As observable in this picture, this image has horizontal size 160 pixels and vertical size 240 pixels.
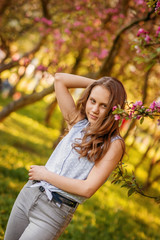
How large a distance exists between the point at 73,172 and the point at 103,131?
13.6 inches

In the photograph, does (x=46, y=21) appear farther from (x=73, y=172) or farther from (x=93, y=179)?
(x=93, y=179)

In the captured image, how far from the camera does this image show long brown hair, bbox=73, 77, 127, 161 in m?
1.85

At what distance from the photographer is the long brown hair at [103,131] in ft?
6.06

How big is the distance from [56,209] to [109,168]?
443 millimetres

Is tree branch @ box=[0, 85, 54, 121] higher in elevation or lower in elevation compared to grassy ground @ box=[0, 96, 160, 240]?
higher

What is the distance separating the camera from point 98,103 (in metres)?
1.98

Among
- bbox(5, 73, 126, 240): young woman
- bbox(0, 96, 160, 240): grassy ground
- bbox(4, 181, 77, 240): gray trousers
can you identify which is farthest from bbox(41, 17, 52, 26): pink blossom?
bbox(4, 181, 77, 240): gray trousers

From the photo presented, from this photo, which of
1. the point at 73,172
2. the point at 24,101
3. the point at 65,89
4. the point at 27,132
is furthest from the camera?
the point at 27,132

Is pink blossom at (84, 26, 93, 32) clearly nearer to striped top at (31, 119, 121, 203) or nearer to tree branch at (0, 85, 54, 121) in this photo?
tree branch at (0, 85, 54, 121)

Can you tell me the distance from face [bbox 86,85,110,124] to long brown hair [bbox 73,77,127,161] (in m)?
0.03

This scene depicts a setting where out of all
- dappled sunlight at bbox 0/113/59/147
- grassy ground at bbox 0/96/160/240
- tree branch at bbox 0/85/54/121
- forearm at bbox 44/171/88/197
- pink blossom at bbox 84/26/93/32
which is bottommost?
dappled sunlight at bbox 0/113/59/147

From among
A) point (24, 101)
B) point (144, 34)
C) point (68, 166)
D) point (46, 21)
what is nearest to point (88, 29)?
point (46, 21)

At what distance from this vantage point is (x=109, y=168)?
1810 mm

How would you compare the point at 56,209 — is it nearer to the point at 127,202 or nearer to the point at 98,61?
the point at 127,202
